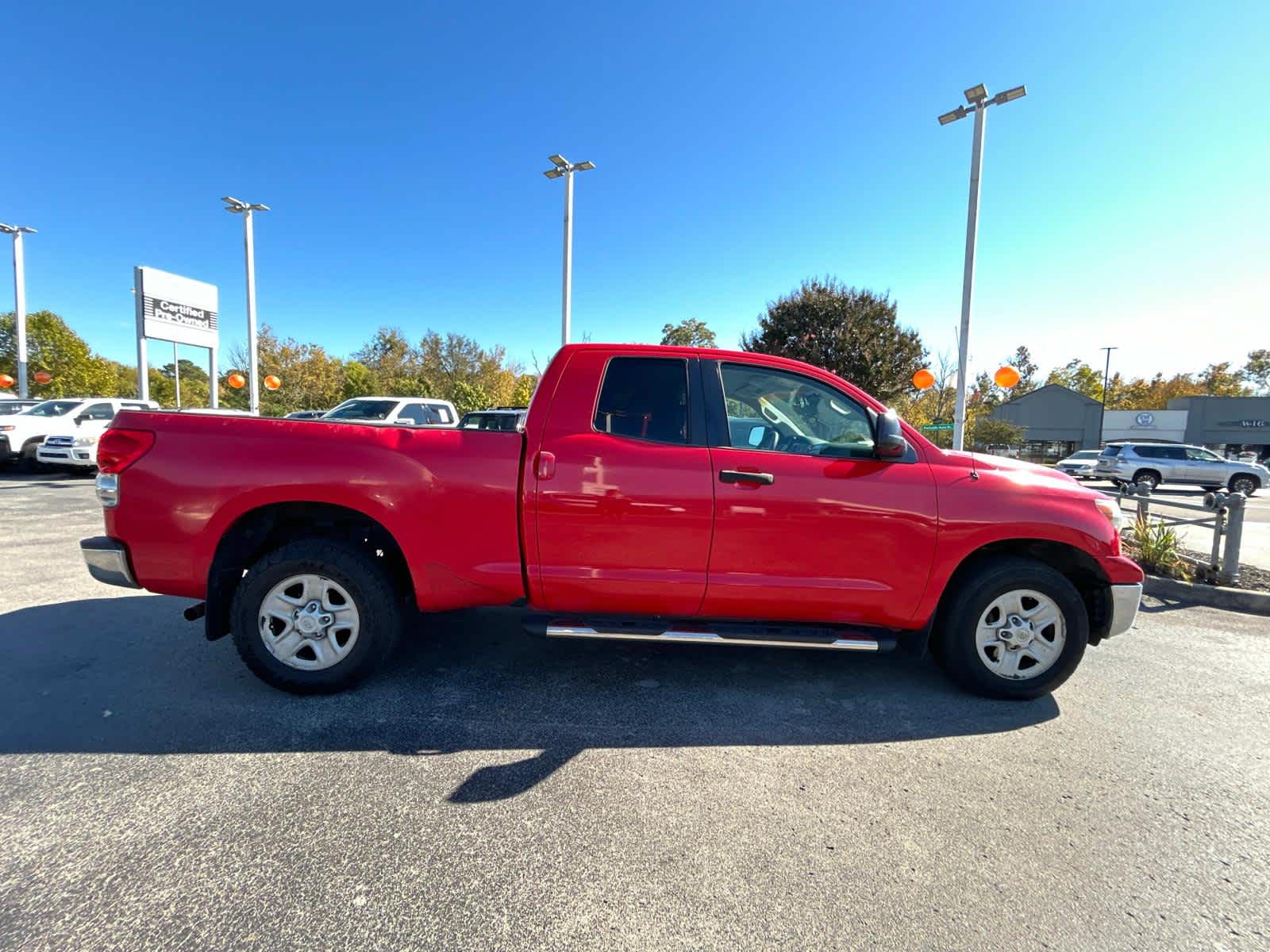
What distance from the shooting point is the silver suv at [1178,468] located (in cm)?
1859

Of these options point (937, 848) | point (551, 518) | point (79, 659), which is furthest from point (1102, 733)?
point (79, 659)

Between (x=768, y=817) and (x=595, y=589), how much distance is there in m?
1.37

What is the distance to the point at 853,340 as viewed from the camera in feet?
75.0

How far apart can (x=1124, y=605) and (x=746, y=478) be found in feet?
7.60

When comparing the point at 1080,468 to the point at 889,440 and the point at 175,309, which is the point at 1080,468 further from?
the point at 175,309

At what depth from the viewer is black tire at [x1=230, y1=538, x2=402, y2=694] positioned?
3.08 meters

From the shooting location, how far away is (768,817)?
7.66 ft

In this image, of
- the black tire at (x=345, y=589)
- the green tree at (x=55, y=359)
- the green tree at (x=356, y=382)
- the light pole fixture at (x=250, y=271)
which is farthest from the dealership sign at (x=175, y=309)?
the green tree at (x=55, y=359)

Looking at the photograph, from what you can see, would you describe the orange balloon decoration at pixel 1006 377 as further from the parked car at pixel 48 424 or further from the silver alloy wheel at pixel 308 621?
the parked car at pixel 48 424

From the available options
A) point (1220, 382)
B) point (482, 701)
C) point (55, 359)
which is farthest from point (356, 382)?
point (1220, 382)

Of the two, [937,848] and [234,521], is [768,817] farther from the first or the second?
[234,521]

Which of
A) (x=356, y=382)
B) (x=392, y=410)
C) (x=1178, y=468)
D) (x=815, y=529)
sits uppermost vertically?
(x=356, y=382)

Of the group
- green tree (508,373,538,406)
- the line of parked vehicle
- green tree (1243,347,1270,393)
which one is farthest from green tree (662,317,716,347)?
green tree (1243,347,1270,393)

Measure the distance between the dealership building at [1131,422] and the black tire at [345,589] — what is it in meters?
46.5
